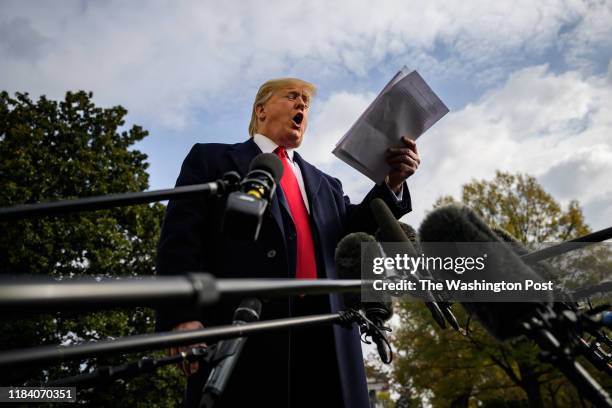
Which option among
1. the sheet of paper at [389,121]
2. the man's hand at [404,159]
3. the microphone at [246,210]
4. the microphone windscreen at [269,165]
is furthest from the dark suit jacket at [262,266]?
the microphone at [246,210]

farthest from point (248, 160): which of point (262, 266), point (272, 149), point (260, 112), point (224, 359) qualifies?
point (224, 359)

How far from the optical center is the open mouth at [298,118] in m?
3.32

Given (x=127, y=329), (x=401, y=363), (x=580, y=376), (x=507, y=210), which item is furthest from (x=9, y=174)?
(x=507, y=210)

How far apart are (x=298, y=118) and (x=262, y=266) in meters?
1.38

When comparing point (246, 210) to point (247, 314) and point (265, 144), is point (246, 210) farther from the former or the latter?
point (265, 144)

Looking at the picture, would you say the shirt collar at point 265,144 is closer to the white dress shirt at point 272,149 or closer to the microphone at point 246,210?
the white dress shirt at point 272,149

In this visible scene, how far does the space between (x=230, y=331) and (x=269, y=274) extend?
47.0 inches

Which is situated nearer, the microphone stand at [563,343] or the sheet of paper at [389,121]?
the microphone stand at [563,343]

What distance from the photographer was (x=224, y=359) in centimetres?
157

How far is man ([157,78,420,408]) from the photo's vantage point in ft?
7.38

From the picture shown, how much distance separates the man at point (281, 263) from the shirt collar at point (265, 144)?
0.36 ft

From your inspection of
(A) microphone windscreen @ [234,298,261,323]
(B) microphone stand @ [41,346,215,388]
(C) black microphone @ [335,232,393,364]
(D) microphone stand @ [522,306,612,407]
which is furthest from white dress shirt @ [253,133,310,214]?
(D) microphone stand @ [522,306,612,407]

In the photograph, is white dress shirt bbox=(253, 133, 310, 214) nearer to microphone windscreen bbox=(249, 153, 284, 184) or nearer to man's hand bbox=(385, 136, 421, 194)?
man's hand bbox=(385, 136, 421, 194)

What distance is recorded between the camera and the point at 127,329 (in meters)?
11.9
